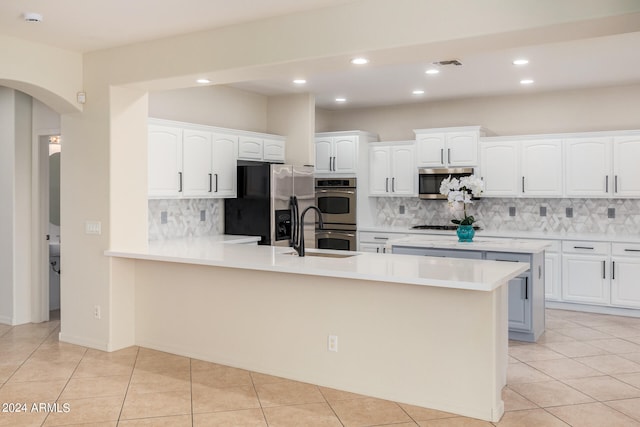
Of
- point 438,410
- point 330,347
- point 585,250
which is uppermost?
point 585,250

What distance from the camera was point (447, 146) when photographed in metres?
7.44

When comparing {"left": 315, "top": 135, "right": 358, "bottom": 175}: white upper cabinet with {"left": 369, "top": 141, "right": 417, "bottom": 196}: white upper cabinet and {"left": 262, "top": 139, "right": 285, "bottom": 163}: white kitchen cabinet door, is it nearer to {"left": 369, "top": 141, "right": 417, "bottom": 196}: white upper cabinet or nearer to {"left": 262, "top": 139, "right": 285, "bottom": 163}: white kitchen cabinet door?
{"left": 369, "top": 141, "right": 417, "bottom": 196}: white upper cabinet

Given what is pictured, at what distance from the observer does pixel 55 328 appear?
572 cm

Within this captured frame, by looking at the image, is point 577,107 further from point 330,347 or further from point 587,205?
point 330,347

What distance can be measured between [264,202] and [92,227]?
6.38ft

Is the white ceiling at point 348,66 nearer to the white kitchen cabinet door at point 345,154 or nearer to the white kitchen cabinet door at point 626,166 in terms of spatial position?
the white kitchen cabinet door at point 345,154

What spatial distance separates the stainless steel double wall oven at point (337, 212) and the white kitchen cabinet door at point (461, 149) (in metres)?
1.38

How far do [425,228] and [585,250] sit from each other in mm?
1992

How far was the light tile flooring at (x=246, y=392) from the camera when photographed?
135 inches

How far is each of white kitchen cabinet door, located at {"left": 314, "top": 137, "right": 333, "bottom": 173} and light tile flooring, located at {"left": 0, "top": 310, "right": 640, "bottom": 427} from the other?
385 cm

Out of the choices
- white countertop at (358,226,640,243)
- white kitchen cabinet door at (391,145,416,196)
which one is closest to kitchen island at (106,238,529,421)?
white countertop at (358,226,640,243)

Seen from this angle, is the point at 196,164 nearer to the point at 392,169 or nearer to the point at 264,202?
the point at 264,202

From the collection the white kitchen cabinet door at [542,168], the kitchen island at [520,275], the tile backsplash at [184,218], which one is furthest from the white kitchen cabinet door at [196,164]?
the white kitchen cabinet door at [542,168]

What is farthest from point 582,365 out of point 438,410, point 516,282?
point 438,410
